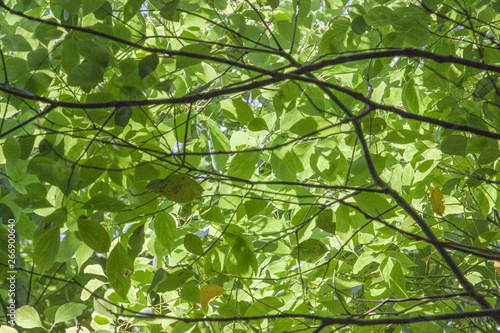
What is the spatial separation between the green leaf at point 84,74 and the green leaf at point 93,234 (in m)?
0.27

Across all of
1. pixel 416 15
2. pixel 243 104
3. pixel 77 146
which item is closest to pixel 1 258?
pixel 77 146

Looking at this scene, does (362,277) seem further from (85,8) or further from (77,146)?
(85,8)

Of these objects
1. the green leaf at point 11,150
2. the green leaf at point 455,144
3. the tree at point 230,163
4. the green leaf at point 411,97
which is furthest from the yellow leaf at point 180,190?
the green leaf at point 411,97

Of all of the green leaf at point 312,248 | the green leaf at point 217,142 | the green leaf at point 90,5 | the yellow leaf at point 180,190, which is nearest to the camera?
the yellow leaf at point 180,190

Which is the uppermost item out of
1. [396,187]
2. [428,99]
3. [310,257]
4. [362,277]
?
[428,99]

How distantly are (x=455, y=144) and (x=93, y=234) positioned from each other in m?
0.79

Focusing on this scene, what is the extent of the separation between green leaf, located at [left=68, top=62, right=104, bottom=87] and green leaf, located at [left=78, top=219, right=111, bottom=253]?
0.27m

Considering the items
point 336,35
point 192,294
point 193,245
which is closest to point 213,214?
point 193,245

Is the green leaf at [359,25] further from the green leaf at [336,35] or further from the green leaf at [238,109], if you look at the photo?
the green leaf at [238,109]

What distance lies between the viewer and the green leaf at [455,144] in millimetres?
928

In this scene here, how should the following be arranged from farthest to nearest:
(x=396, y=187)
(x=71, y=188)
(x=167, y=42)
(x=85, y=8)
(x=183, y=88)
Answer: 1. (x=167, y=42)
2. (x=183, y=88)
3. (x=396, y=187)
4. (x=85, y=8)
5. (x=71, y=188)

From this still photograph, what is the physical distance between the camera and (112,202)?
0.84 metres

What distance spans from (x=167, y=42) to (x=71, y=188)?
0.77m

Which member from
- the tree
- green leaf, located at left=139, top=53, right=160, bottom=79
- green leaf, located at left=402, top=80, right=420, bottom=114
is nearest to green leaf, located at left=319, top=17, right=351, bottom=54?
the tree
